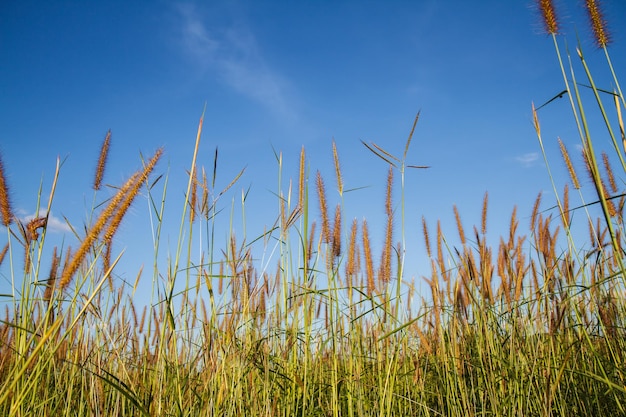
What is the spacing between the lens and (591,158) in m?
1.47

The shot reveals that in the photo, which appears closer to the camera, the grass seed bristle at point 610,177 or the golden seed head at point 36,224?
the golden seed head at point 36,224

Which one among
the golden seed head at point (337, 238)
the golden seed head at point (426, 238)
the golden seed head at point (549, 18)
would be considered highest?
the golden seed head at point (549, 18)

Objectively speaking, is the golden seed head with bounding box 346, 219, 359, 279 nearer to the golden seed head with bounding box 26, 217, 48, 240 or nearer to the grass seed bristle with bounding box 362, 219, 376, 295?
the grass seed bristle with bounding box 362, 219, 376, 295

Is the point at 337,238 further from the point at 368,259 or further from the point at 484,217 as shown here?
the point at 484,217

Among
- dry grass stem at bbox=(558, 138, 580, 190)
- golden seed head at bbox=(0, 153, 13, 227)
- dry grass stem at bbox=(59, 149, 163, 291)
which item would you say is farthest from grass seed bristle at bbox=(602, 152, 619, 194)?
golden seed head at bbox=(0, 153, 13, 227)

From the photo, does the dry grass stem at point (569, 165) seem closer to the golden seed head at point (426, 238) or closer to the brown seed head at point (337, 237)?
the golden seed head at point (426, 238)

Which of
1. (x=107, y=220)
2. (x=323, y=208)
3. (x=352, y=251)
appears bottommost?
(x=107, y=220)

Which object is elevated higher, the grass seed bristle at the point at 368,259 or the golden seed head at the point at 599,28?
the golden seed head at the point at 599,28

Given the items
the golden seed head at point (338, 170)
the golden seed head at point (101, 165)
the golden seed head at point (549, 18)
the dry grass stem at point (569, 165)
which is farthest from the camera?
the dry grass stem at point (569, 165)

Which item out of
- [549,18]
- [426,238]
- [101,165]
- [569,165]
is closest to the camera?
[549,18]

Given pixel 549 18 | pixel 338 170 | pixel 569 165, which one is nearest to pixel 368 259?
pixel 338 170

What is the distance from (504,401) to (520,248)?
Answer: 1562 mm

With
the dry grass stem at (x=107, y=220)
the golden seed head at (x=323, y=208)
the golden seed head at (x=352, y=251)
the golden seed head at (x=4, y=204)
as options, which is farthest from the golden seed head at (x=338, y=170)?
the golden seed head at (x=4, y=204)

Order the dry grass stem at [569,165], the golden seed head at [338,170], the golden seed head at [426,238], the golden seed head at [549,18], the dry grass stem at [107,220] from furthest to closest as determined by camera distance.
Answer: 1. the golden seed head at [426,238]
2. the dry grass stem at [569,165]
3. the golden seed head at [338,170]
4. the golden seed head at [549,18]
5. the dry grass stem at [107,220]
